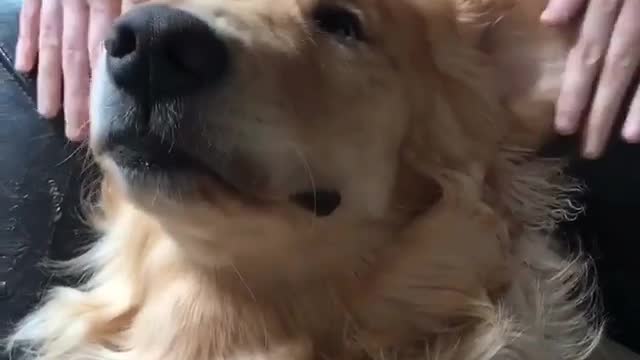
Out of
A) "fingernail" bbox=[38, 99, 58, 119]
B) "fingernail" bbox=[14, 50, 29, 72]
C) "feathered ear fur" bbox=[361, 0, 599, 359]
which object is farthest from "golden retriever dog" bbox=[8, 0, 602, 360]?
"fingernail" bbox=[14, 50, 29, 72]

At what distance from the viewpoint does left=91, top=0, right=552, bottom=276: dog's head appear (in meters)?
1.15

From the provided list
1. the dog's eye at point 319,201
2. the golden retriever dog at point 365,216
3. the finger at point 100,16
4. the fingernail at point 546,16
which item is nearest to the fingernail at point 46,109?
the finger at point 100,16

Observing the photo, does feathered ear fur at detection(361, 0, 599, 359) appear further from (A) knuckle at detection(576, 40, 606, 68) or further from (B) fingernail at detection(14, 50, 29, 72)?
(B) fingernail at detection(14, 50, 29, 72)

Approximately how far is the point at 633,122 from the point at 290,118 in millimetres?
430

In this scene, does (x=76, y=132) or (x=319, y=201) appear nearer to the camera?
(x=319, y=201)

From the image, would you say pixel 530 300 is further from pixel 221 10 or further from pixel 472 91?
pixel 221 10

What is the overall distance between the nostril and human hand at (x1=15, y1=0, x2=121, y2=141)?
43 centimetres

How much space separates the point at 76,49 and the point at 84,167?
0.18 meters

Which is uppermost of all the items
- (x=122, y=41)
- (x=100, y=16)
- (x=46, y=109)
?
(x=122, y=41)

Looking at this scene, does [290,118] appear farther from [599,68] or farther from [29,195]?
[29,195]

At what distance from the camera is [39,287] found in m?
1.62

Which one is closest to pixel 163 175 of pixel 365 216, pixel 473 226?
pixel 365 216

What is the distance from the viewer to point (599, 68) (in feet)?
4.45

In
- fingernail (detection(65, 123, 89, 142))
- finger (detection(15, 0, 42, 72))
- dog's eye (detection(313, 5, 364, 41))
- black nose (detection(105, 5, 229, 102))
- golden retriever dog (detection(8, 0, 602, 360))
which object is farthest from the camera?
finger (detection(15, 0, 42, 72))
